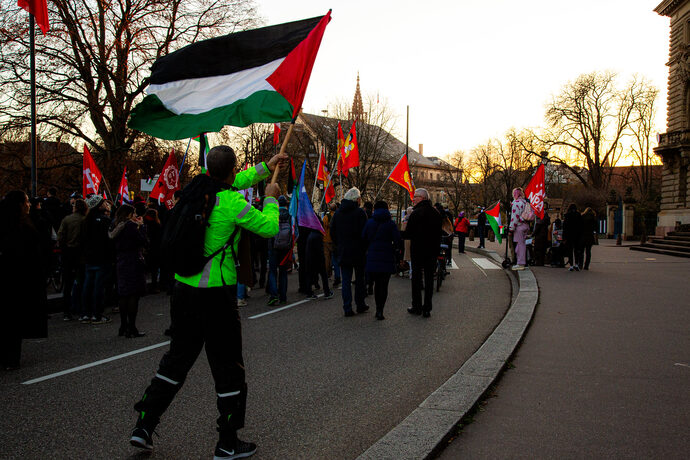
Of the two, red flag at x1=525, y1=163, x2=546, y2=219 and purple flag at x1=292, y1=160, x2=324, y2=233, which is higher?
red flag at x1=525, y1=163, x2=546, y2=219

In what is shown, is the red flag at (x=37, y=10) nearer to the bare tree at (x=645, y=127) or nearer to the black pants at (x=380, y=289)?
the black pants at (x=380, y=289)

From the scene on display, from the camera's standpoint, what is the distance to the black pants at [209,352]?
3543mm

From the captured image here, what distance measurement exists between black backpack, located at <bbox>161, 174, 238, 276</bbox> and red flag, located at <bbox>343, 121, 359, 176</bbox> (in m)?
13.7

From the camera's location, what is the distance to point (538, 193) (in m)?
15.4

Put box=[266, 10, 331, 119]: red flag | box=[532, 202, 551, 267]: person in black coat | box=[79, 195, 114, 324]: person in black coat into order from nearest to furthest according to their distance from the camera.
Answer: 1. box=[266, 10, 331, 119]: red flag
2. box=[79, 195, 114, 324]: person in black coat
3. box=[532, 202, 551, 267]: person in black coat

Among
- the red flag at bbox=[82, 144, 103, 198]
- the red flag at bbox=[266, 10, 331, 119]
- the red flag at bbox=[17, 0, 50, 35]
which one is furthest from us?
the red flag at bbox=[82, 144, 103, 198]

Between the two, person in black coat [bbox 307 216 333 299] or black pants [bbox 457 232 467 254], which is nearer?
person in black coat [bbox 307 216 333 299]

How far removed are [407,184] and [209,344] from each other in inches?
498

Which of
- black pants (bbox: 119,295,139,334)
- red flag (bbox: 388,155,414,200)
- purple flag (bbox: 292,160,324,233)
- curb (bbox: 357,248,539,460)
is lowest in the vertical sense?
curb (bbox: 357,248,539,460)

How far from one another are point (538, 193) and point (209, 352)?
44.0 ft

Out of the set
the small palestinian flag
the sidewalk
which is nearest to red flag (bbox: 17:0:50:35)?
the sidewalk

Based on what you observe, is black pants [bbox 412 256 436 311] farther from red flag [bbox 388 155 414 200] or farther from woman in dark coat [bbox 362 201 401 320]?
red flag [bbox 388 155 414 200]

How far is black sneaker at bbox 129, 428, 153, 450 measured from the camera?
137 inches

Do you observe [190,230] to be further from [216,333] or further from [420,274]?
[420,274]
